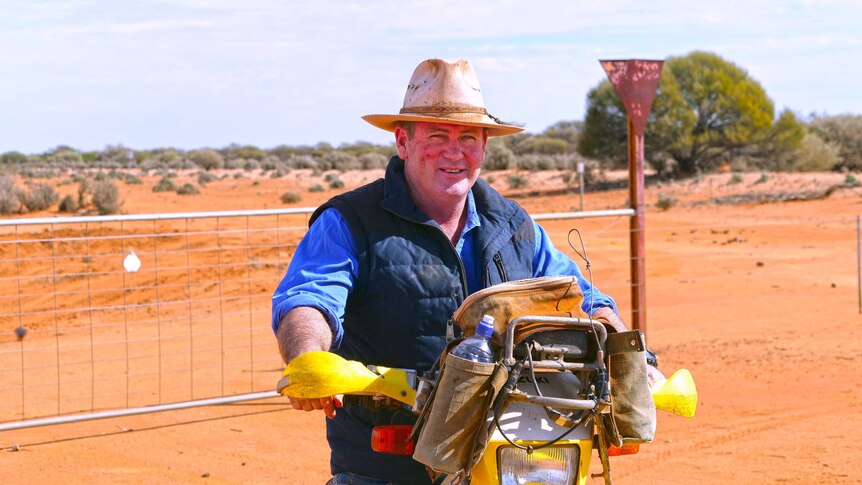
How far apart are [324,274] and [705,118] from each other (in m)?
32.9

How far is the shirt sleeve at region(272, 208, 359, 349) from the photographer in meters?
3.18

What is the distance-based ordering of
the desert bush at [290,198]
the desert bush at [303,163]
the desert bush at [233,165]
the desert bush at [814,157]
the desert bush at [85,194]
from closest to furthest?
the desert bush at [85,194] → the desert bush at [290,198] → the desert bush at [814,157] → the desert bush at [303,163] → the desert bush at [233,165]

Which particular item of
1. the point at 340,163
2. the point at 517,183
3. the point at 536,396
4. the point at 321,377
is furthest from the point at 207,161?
the point at 536,396

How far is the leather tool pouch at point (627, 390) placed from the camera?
9.00ft

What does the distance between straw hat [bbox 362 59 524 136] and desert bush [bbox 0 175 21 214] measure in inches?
952

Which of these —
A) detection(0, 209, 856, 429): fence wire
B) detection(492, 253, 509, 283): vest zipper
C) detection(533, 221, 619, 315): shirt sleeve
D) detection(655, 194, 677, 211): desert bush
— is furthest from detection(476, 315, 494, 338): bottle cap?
detection(655, 194, 677, 211): desert bush

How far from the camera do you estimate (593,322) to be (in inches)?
106

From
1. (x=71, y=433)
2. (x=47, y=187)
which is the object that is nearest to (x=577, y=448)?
(x=71, y=433)

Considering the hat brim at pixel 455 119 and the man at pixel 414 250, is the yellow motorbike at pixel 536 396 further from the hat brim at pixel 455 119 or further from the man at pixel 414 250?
the hat brim at pixel 455 119

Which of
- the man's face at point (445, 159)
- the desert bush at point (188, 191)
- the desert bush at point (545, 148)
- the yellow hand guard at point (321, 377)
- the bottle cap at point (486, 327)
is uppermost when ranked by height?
the desert bush at point (545, 148)

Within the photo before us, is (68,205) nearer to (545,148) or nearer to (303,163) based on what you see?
(303,163)

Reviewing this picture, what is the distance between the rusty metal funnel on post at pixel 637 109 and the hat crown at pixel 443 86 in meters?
5.56

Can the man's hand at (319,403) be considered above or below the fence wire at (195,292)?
above

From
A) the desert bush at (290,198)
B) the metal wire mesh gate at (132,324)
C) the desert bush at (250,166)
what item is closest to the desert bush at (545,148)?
the desert bush at (250,166)
